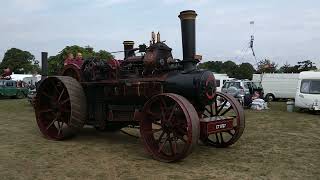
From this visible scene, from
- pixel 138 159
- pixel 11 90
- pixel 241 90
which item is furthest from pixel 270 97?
pixel 138 159

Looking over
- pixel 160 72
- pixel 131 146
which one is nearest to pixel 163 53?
pixel 160 72

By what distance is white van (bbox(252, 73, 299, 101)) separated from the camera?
97.1 ft

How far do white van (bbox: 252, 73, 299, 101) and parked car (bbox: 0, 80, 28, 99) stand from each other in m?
18.7

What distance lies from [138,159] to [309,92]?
46.0 feet

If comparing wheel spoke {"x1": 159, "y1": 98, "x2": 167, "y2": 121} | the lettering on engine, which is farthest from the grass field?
wheel spoke {"x1": 159, "y1": 98, "x2": 167, "y2": 121}

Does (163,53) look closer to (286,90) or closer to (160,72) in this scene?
(160,72)

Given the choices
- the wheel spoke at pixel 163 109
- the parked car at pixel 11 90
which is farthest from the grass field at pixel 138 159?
the parked car at pixel 11 90

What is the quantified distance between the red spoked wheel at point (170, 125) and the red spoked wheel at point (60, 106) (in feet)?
6.62

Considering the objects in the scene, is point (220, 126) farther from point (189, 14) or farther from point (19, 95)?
point (19, 95)

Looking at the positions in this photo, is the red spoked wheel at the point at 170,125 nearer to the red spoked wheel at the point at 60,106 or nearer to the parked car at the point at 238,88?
the red spoked wheel at the point at 60,106

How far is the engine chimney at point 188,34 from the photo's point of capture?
7766 mm

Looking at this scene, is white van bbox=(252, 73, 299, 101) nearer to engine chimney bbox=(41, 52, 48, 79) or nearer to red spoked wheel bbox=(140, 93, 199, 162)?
engine chimney bbox=(41, 52, 48, 79)

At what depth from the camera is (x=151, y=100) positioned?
303 inches

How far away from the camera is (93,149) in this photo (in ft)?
28.4
